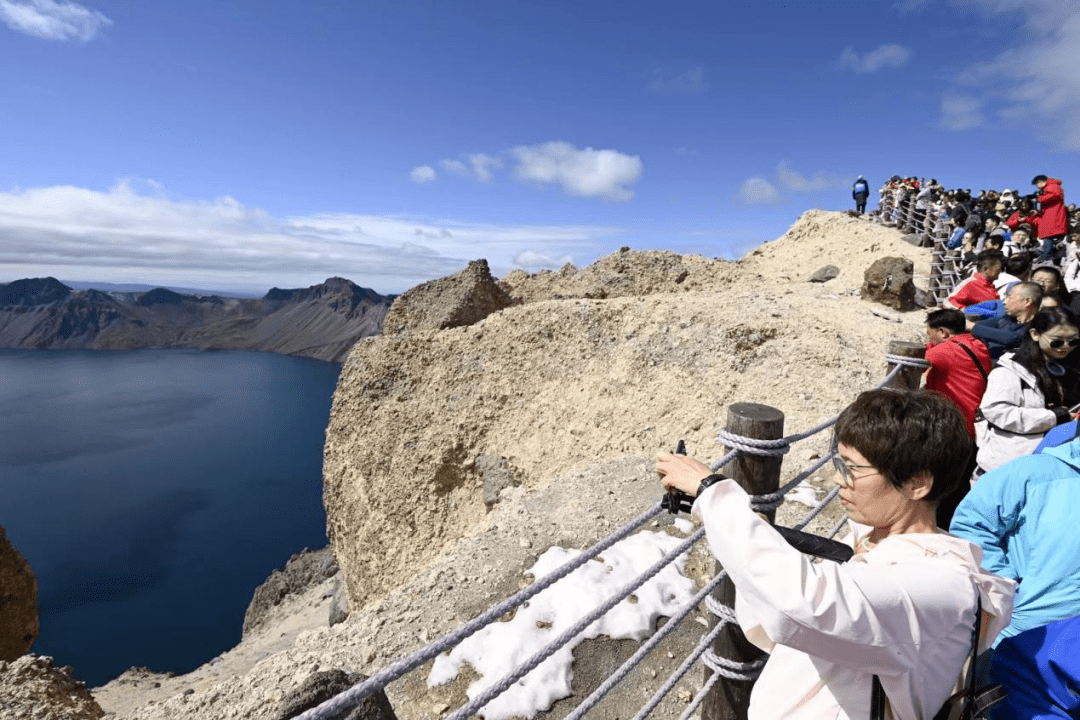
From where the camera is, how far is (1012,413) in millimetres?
3658

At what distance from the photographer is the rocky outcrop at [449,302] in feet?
46.5

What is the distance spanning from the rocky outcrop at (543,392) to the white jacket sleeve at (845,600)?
785 centimetres

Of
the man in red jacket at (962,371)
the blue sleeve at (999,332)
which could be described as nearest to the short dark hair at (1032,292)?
the blue sleeve at (999,332)

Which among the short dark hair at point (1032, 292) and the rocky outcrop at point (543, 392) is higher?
the short dark hair at point (1032, 292)

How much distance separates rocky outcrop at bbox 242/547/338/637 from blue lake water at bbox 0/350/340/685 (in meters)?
22.3

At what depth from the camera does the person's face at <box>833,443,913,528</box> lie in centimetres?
154

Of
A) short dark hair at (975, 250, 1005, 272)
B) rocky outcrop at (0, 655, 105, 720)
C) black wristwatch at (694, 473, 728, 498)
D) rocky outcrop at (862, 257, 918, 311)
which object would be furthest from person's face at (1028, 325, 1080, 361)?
rocky outcrop at (862, 257, 918, 311)

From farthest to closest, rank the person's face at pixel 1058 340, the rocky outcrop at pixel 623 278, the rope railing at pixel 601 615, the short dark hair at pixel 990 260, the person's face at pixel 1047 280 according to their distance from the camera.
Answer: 1. the rocky outcrop at pixel 623 278
2. the short dark hair at pixel 990 260
3. the person's face at pixel 1047 280
4. the person's face at pixel 1058 340
5. the rope railing at pixel 601 615

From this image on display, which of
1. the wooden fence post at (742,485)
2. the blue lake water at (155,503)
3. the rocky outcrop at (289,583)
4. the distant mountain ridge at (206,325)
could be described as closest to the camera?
the wooden fence post at (742,485)

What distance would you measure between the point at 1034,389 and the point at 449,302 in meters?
12.3

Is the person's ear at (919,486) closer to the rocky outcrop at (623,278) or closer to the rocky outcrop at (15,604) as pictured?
the rocky outcrop at (623,278)

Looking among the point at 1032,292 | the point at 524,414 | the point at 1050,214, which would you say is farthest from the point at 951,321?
the point at 1050,214

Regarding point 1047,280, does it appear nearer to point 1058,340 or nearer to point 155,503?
point 1058,340

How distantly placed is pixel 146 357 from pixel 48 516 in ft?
393
